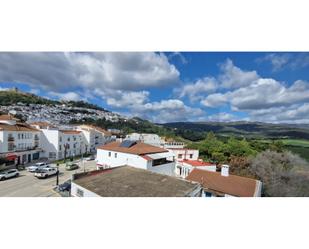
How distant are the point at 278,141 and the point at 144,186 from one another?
31.6 feet

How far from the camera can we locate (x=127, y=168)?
229 inches

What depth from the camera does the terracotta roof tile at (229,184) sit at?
5844 millimetres

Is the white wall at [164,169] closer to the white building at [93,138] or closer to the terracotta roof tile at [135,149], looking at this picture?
the terracotta roof tile at [135,149]

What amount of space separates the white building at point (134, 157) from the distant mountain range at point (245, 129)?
4537 mm

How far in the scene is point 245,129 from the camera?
11.6m

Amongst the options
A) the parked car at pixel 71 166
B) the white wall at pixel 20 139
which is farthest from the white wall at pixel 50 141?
the parked car at pixel 71 166

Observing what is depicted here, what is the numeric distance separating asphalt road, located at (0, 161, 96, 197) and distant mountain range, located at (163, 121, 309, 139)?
22.3 feet

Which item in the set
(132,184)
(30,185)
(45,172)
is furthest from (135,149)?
(30,185)

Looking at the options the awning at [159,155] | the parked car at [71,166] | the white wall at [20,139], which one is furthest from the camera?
the parked car at [71,166]

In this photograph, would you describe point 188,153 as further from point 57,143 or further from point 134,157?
point 57,143

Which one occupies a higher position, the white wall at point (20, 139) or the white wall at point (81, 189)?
the white wall at point (20, 139)

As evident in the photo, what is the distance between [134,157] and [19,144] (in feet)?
13.9

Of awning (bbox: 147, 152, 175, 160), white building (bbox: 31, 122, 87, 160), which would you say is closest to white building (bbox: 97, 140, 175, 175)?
awning (bbox: 147, 152, 175, 160)

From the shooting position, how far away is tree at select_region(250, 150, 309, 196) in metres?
6.82
